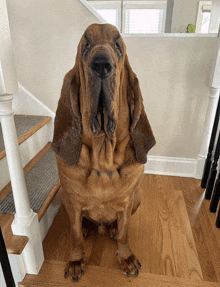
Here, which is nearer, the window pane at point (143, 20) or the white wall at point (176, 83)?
the white wall at point (176, 83)

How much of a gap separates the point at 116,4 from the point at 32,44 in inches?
227

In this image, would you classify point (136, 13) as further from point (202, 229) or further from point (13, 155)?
point (13, 155)

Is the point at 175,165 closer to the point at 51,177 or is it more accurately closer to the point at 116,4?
the point at 51,177

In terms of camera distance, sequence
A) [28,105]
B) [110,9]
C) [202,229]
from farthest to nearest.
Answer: [110,9]
[28,105]
[202,229]

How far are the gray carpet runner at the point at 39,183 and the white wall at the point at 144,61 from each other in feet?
2.04


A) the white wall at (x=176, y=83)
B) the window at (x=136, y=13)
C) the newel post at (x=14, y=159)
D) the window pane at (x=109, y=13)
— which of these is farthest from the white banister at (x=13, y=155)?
the window pane at (x=109, y=13)

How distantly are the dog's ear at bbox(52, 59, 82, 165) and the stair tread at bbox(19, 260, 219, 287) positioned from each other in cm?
70

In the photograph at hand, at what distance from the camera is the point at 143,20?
677 cm

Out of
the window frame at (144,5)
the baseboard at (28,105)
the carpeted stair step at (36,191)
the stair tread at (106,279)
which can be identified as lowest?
the stair tread at (106,279)

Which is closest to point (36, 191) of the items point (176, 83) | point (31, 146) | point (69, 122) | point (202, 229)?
point (31, 146)

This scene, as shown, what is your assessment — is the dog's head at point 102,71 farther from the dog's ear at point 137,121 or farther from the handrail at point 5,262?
the handrail at point 5,262

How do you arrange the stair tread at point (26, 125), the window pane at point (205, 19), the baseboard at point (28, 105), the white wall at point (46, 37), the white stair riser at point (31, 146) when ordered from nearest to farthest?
the white stair riser at point (31, 146), the stair tread at point (26, 125), the white wall at point (46, 37), the baseboard at point (28, 105), the window pane at point (205, 19)

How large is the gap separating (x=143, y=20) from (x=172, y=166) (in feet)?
19.7

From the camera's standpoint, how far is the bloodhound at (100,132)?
0.88 m
